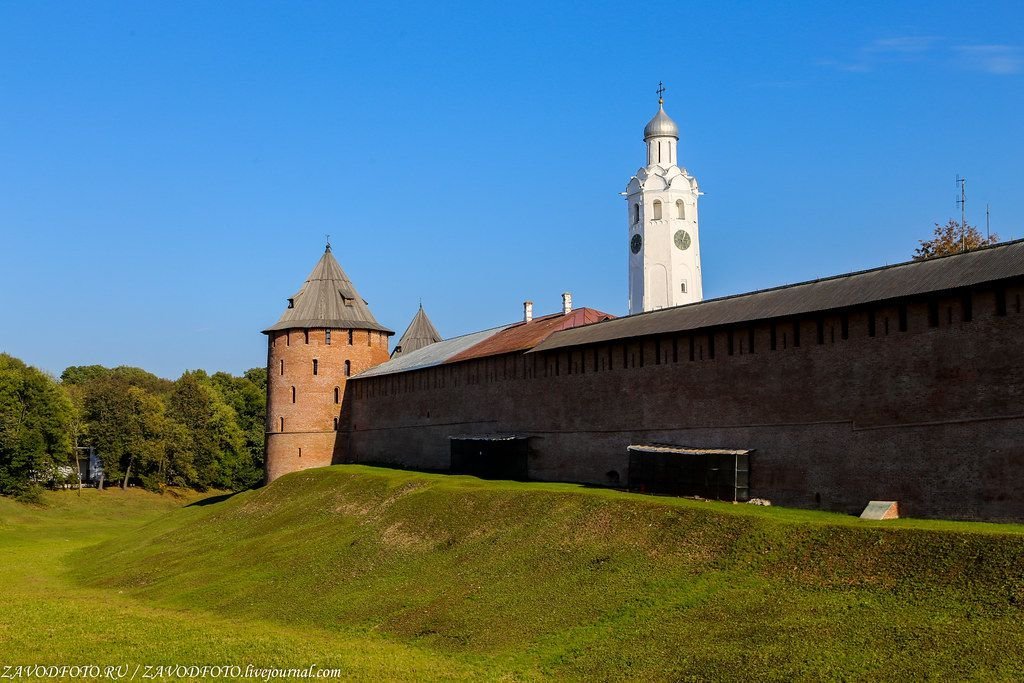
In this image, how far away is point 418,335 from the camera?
6241 cm

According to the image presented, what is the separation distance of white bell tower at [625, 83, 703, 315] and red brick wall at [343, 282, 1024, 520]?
2825cm

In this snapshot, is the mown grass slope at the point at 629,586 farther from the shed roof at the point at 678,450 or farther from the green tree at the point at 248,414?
the green tree at the point at 248,414

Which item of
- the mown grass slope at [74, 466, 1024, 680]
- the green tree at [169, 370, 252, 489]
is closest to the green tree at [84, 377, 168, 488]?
the green tree at [169, 370, 252, 489]

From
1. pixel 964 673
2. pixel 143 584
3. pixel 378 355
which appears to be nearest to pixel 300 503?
pixel 143 584

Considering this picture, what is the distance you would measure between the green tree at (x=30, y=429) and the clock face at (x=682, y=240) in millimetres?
36209

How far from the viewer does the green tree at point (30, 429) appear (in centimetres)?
5631

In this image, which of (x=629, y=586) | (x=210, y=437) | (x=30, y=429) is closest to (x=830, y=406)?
(x=629, y=586)

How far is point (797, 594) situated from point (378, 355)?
117ft

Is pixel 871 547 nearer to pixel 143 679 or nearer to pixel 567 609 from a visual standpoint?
pixel 567 609

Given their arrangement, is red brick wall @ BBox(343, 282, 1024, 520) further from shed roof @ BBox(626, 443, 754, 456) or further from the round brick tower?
the round brick tower

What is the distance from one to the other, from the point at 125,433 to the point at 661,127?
3782cm

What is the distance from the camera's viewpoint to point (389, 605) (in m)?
23.2

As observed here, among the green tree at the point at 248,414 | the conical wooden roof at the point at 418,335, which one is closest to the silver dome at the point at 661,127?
the conical wooden roof at the point at 418,335

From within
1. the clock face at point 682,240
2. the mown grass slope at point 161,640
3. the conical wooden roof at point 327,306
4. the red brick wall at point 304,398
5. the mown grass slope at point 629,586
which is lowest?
the mown grass slope at point 161,640
